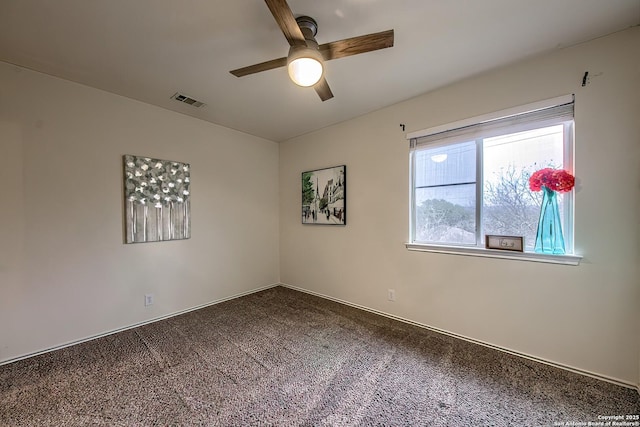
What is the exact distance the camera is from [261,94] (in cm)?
256

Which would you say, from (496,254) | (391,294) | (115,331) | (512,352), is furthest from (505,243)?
(115,331)

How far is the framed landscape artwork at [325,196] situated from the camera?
129 inches

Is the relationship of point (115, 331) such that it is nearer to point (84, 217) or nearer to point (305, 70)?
point (84, 217)

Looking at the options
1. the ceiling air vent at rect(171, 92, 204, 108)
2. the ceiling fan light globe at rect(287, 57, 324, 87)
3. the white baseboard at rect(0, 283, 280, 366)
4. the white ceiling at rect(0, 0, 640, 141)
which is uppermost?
the white ceiling at rect(0, 0, 640, 141)

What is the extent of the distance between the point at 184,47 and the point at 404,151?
227cm

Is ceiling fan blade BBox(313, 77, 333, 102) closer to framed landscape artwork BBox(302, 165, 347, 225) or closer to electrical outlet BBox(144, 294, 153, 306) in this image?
framed landscape artwork BBox(302, 165, 347, 225)

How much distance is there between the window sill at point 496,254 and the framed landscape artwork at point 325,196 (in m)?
1.05

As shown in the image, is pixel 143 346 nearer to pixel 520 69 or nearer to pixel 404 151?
pixel 404 151

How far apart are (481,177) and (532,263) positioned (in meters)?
0.86

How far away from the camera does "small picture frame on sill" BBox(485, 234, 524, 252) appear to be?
2057mm

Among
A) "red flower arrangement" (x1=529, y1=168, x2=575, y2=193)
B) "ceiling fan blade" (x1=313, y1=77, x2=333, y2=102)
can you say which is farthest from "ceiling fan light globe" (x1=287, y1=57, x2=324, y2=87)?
"red flower arrangement" (x1=529, y1=168, x2=575, y2=193)

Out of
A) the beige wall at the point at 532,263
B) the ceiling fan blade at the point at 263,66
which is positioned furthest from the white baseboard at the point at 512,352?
the ceiling fan blade at the point at 263,66

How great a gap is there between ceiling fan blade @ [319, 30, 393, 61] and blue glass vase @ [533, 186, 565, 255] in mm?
1738

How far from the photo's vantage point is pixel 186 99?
2.67 meters
